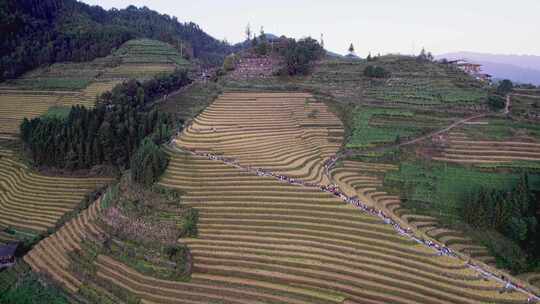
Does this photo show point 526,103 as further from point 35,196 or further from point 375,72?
point 35,196

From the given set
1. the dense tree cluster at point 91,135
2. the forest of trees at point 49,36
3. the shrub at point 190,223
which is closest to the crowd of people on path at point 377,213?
the shrub at point 190,223

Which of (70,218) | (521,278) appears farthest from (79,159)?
(521,278)

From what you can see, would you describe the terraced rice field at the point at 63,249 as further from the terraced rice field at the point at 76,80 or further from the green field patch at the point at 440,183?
the terraced rice field at the point at 76,80

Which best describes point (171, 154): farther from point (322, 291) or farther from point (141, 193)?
point (322, 291)

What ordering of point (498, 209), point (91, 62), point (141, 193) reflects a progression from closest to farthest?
1. point (498, 209)
2. point (141, 193)
3. point (91, 62)

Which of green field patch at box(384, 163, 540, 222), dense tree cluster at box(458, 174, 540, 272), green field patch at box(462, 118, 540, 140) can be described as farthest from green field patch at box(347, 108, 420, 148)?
dense tree cluster at box(458, 174, 540, 272)

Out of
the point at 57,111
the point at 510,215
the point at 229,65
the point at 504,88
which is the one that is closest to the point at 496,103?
the point at 504,88

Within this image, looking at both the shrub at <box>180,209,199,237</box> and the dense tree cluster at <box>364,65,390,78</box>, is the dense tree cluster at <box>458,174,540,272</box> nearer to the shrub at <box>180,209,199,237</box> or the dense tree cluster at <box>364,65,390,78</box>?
the shrub at <box>180,209,199,237</box>
